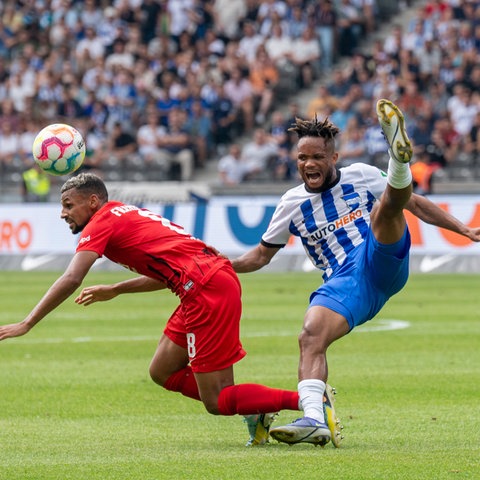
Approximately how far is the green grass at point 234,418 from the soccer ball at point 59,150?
193 cm

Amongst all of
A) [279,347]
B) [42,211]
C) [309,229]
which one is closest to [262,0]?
[42,211]

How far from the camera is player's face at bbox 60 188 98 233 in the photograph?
8.34 metres

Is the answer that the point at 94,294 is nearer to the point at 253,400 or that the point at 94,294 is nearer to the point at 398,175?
the point at 253,400

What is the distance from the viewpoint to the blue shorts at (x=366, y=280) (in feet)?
27.0

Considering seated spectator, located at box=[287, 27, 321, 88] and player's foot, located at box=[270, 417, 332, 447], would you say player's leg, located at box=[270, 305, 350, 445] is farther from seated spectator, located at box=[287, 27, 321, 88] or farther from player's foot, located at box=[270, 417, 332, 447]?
seated spectator, located at box=[287, 27, 321, 88]

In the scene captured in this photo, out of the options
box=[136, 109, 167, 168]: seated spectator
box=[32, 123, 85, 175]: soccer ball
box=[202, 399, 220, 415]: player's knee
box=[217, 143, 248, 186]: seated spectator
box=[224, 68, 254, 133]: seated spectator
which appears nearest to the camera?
box=[202, 399, 220, 415]: player's knee

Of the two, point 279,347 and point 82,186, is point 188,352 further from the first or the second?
point 279,347

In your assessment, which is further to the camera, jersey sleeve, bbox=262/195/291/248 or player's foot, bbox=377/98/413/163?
jersey sleeve, bbox=262/195/291/248

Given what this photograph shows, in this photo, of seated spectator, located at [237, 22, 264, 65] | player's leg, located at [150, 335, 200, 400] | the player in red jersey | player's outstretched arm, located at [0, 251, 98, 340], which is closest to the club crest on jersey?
the player in red jersey

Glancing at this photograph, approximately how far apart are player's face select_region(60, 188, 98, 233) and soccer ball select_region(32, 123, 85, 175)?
6.25 ft

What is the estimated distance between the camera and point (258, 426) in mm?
8258

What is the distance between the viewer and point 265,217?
25000 millimetres

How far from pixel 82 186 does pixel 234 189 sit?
71.0ft

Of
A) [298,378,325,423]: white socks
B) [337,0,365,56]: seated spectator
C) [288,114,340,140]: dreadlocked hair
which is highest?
[337,0,365,56]: seated spectator
